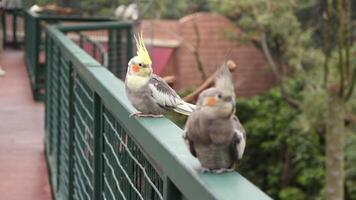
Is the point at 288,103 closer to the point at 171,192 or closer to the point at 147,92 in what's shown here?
the point at 147,92

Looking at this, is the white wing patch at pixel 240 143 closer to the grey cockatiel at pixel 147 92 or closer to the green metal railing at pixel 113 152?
the green metal railing at pixel 113 152

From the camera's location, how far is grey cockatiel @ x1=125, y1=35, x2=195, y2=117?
7.44 ft

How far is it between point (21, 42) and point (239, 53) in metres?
5.83

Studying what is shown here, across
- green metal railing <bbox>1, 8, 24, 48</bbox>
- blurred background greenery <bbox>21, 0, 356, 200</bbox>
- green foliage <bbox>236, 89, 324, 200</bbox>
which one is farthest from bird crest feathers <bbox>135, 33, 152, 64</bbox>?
green metal railing <bbox>1, 8, 24, 48</bbox>

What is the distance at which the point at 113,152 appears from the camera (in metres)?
2.61

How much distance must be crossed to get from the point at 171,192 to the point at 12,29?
50.0 ft

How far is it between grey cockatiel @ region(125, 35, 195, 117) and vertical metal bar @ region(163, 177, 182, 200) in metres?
0.53

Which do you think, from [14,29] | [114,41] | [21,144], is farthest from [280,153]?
[21,144]

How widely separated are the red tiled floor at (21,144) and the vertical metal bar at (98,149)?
6.41 feet

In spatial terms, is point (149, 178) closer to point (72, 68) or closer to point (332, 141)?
point (72, 68)

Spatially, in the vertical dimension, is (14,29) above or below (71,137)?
below

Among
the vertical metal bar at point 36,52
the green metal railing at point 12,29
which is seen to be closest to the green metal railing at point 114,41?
the vertical metal bar at point 36,52

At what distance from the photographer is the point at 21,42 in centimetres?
1612

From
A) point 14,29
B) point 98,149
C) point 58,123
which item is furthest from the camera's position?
point 14,29
